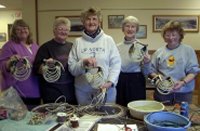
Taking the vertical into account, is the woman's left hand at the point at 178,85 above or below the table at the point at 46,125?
above

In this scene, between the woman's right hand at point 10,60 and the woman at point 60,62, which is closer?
the woman's right hand at point 10,60

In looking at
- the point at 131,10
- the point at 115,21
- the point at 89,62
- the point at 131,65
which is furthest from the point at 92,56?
the point at 131,10

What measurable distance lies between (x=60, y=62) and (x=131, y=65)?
633 mm

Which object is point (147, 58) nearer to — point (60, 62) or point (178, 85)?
point (178, 85)

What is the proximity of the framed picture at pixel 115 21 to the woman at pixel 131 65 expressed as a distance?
6.64 ft

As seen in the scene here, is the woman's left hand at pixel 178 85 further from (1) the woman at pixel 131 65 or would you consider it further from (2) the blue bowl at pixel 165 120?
(2) the blue bowl at pixel 165 120

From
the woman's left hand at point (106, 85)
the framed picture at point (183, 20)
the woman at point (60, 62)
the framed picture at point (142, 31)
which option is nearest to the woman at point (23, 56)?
the woman at point (60, 62)

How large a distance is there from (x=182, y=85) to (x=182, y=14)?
2.50 metres

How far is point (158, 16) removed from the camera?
4.16 m

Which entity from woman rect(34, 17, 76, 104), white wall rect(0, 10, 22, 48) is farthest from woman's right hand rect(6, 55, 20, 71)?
white wall rect(0, 10, 22, 48)

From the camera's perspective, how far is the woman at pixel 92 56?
1.87 m

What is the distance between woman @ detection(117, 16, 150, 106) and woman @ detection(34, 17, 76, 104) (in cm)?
48

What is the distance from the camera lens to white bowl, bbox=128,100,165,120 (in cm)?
150

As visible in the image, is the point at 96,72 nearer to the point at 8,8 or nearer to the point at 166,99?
the point at 166,99
